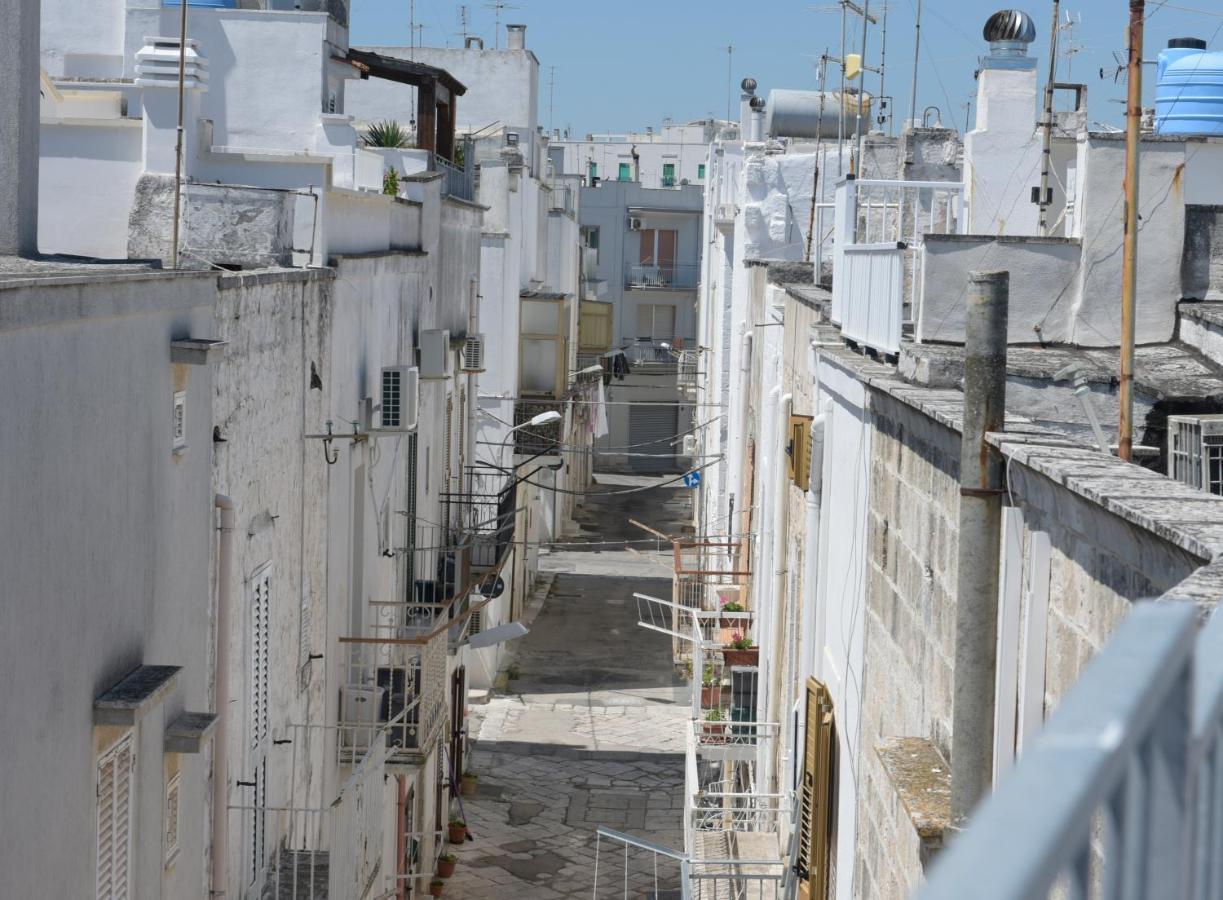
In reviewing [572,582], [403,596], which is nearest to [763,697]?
[403,596]

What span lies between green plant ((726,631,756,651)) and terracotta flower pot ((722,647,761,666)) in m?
0.11

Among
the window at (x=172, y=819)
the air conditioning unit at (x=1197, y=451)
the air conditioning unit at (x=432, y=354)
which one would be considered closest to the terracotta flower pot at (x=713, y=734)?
the air conditioning unit at (x=432, y=354)

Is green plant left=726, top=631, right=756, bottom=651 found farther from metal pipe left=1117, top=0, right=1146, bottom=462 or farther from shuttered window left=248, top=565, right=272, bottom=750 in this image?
metal pipe left=1117, top=0, right=1146, bottom=462

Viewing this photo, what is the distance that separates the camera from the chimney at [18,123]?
27.6 ft

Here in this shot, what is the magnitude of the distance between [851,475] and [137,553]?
4437mm

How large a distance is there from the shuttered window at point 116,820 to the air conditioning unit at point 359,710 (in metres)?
6.25

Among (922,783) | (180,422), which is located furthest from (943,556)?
(180,422)

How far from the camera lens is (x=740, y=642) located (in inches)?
807

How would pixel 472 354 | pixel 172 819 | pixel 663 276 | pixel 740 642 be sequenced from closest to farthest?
pixel 172 819 < pixel 740 642 < pixel 472 354 < pixel 663 276

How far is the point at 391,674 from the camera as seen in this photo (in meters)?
14.2

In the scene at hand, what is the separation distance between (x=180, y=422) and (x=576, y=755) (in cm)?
1526

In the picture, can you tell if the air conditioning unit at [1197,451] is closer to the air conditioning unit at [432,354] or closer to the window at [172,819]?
the window at [172,819]

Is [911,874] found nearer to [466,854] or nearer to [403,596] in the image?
[403,596]

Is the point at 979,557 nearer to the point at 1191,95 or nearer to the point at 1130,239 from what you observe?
the point at 1130,239
